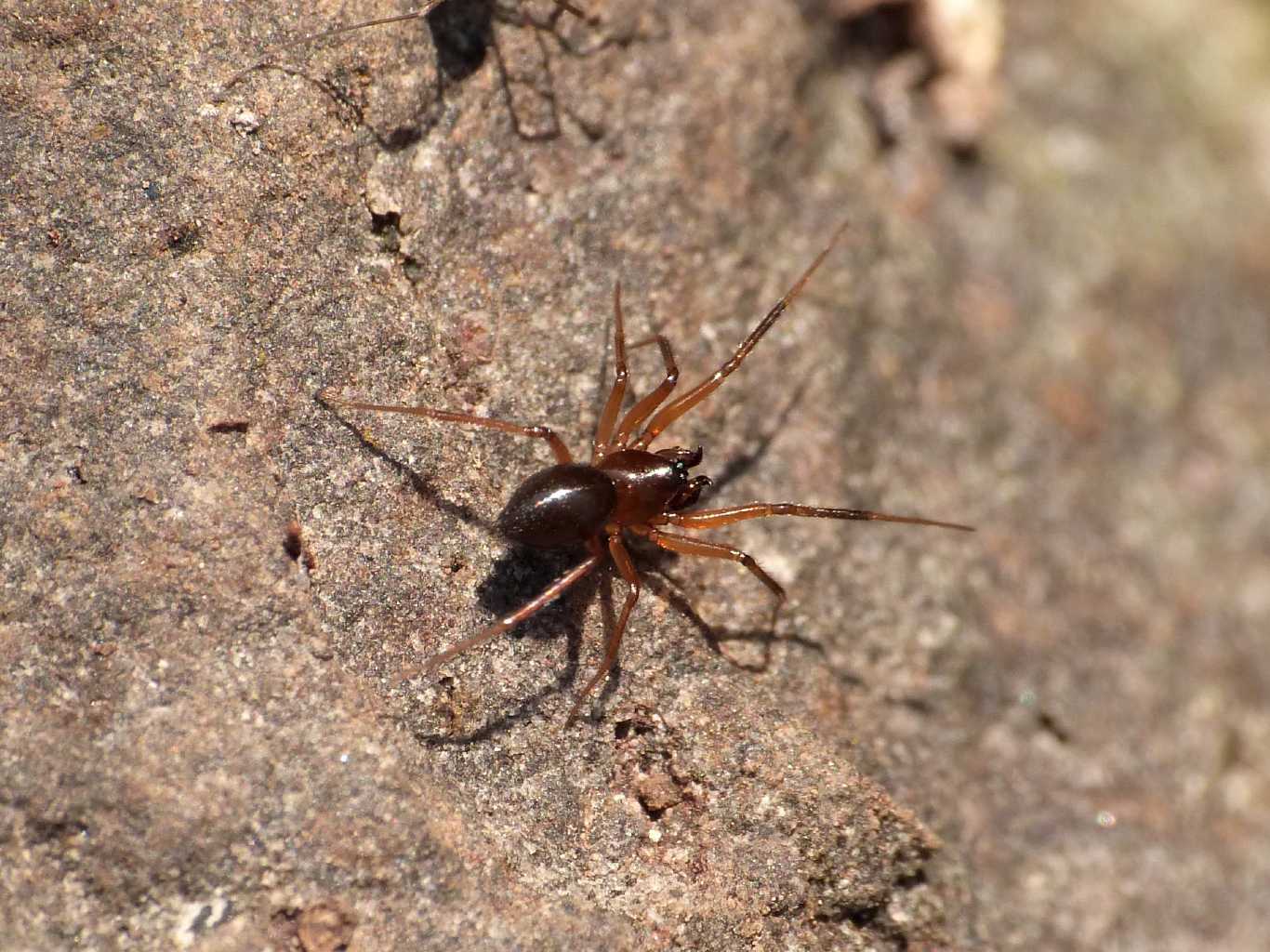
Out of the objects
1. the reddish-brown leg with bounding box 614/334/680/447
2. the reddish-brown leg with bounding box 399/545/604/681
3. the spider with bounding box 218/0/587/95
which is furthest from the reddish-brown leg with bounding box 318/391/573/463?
the spider with bounding box 218/0/587/95

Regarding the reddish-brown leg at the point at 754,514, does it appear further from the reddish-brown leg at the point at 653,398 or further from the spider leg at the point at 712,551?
the reddish-brown leg at the point at 653,398

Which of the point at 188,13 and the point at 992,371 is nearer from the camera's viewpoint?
the point at 188,13

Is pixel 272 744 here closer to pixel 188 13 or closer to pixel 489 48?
pixel 188 13

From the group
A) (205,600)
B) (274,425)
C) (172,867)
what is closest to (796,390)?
(274,425)

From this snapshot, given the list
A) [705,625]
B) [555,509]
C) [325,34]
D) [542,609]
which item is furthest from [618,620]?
[325,34]

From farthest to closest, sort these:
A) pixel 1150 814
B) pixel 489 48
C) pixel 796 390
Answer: pixel 1150 814
pixel 796 390
pixel 489 48

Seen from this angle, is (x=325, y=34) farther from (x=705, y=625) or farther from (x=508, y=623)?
(x=705, y=625)

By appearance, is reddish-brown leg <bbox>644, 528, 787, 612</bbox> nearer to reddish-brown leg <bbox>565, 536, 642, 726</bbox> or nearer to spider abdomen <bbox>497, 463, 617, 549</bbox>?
reddish-brown leg <bbox>565, 536, 642, 726</bbox>

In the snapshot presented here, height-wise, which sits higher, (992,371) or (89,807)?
(992,371)
